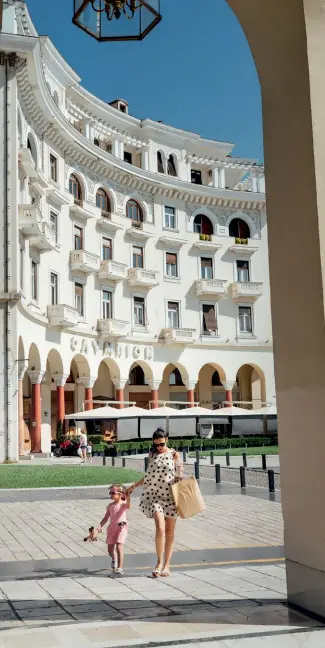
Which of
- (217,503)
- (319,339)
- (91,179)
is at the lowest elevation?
(217,503)

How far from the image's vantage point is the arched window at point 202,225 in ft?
152

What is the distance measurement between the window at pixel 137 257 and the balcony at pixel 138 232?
58 centimetres

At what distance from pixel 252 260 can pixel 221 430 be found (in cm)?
1213

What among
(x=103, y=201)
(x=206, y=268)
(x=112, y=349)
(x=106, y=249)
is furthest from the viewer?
(x=206, y=268)

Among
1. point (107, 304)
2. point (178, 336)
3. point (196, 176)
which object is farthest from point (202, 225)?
point (107, 304)

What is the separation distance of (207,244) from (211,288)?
283 cm

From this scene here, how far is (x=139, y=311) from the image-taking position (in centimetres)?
4250

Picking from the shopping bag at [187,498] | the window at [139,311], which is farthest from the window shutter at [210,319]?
the shopping bag at [187,498]

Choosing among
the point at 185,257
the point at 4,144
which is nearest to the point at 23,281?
the point at 4,144

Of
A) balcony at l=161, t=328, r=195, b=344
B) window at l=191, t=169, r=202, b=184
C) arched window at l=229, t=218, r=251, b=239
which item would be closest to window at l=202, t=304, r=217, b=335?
balcony at l=161, t=328, r=195, b=344

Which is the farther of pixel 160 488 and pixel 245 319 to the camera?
pixel 245 319

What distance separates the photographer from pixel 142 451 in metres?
33.8

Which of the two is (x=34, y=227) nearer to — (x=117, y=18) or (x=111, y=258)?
(x=111, y=258)

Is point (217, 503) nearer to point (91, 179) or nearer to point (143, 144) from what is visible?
point (91, 179)
